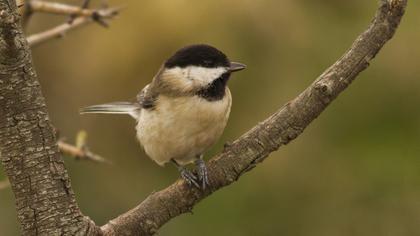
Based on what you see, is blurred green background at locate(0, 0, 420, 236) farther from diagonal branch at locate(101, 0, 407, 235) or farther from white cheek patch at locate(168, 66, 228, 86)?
diagonal branch at locate(101, 0, 407, 235)

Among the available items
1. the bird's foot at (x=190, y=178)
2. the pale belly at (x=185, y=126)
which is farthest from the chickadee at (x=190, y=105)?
the bird's foot at (x=190, y=178)

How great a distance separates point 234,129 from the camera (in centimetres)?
363

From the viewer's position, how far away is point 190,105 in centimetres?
255

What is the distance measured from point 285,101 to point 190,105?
104cm

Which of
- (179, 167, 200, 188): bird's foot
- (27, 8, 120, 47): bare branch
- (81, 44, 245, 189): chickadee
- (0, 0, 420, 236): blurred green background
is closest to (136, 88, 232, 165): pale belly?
(81, 44, 245, 189): chickadee

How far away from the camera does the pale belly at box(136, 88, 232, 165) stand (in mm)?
2533

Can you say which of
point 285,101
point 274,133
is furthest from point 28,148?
point 285,101

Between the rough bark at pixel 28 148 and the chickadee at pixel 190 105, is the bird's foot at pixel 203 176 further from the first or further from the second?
the rough bark at pixel 28 148

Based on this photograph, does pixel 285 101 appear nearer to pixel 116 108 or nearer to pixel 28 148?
pixel 116 108

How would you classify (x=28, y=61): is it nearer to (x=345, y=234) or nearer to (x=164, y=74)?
(x=164, y=74)

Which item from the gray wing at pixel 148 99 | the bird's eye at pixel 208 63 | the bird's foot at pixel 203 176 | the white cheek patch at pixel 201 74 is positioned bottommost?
the gray wing at pixel 148 99

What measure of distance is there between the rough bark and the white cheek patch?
0.82 metres

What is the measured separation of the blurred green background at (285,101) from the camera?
137 inches

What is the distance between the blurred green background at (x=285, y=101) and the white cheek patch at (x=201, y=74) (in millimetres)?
977
